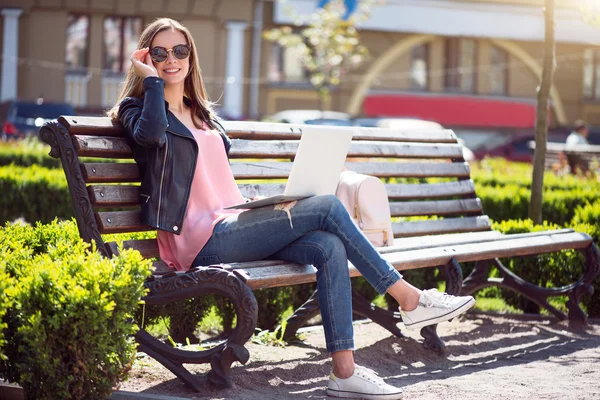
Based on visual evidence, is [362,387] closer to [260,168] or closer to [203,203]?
[203,203]

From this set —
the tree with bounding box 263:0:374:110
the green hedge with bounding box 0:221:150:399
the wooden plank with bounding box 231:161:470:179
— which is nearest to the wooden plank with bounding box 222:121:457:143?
the wooden plank with bounding box 231:161:470:179

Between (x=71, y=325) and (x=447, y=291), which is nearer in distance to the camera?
(x=71, y=325)

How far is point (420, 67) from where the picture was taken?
31.3 metres

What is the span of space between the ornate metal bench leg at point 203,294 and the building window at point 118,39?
24.3 meters

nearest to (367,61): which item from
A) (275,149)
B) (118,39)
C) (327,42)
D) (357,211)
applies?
(327,42)

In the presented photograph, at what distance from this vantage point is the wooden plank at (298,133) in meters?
5.59

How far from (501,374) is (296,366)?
1.00 metres

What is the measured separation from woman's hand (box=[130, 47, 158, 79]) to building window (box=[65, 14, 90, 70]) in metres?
23.5

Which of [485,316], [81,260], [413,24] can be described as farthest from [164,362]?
[413,24]

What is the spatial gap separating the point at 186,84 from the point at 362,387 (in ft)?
5.67

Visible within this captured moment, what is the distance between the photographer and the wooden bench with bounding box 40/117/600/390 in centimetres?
423

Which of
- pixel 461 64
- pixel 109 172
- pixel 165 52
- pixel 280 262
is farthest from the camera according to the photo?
pixel 461 64

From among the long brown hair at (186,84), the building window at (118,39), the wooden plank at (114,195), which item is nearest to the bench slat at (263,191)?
the wooden plank at (114,195)

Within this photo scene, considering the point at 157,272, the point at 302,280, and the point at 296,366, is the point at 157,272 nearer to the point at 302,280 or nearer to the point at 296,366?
the point at 302,280
